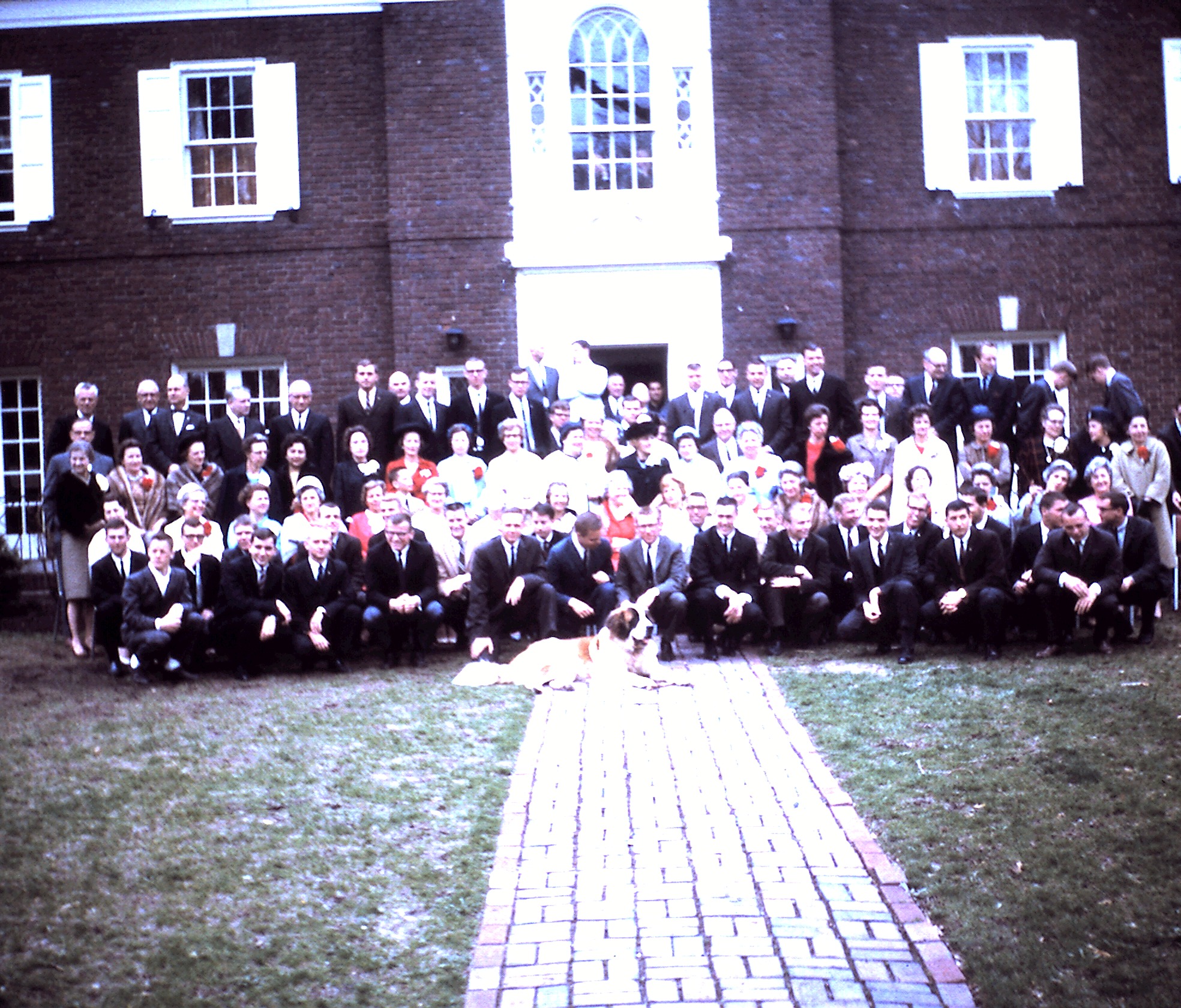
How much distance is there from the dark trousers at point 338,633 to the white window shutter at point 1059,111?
1006 cm

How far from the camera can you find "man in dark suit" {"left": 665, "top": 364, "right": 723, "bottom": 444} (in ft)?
43.0

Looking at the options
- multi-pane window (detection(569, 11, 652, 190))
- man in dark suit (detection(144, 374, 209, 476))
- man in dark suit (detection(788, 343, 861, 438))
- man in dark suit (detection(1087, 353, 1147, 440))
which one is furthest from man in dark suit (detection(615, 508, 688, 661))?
multi-pane window (detection(569, 11, 652, 190))

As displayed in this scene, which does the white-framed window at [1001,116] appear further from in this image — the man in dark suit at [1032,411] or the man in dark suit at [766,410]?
the man in dark suit at [766,410]

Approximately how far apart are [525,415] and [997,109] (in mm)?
7406

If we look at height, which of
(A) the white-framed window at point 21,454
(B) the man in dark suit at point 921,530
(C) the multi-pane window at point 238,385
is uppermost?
(C) the multi-pane window at point 238,385

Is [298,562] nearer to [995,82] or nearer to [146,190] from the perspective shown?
[146,190]

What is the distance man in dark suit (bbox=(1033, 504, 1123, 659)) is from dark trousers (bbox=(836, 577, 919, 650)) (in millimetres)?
919

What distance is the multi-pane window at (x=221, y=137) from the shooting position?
1633 centimetres

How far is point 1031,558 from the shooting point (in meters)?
10.8

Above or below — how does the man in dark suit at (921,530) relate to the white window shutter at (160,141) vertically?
below

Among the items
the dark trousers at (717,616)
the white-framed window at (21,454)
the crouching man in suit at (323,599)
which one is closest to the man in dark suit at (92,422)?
the crouching man in suit at (323,599)

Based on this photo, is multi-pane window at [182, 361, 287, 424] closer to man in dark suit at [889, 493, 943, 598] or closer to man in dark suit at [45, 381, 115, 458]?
man in dark suit at [45, 381, 115, 458]

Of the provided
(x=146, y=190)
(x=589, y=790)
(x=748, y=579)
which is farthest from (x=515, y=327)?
(x=589, y=790)

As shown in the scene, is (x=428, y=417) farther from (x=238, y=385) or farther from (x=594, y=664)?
(x=238, y=385)
